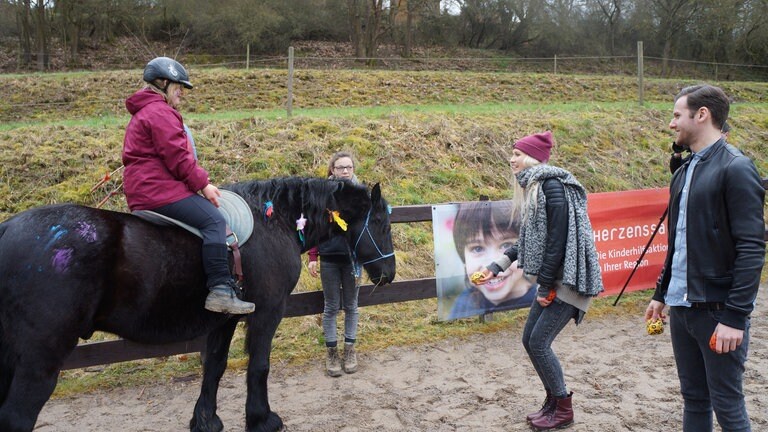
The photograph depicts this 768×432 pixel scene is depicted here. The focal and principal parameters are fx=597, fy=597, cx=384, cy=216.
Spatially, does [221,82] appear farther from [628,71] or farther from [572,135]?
[628,71]

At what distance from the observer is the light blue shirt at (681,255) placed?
295cm

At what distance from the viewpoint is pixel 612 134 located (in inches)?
506

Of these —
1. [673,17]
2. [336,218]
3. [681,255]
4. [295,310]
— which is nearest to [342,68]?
[673,17]

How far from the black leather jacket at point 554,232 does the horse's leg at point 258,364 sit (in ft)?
6.05

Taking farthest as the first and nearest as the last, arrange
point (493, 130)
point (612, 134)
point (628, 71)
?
1. point (628, 71)
2. point (612, 134)
3. point (493, 130)

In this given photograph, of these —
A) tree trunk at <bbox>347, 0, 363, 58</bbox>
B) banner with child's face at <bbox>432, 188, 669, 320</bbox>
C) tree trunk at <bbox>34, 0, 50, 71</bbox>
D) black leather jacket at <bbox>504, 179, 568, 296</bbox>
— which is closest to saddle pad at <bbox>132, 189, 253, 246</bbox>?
black leather jacket at <bbox>504, 179, 568, 296</bbox>

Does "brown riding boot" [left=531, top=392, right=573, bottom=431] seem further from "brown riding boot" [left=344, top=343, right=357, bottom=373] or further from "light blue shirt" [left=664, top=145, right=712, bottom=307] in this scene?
"brown riding boot" [left=344, top=343, right=357, bottom=373]

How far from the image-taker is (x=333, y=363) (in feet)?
18.1

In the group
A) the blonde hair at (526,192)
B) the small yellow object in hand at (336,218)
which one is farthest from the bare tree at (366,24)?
the blonde hair at (526,192)

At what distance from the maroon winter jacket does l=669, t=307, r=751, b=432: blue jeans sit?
9.37 feet

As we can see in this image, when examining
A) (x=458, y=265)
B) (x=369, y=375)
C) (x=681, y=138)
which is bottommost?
(x=369, y=375)

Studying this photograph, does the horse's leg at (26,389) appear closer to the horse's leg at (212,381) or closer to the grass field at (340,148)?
the horse's leg at (212,381)

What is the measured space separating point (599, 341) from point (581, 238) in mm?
2754

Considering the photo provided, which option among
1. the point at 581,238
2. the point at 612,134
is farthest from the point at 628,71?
the point at 581,238
